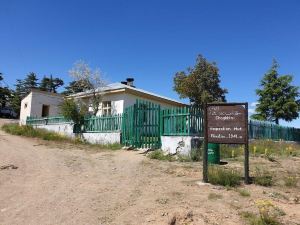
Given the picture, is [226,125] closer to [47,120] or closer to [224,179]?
[224,179]

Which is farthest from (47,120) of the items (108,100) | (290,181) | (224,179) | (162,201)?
(290,181)

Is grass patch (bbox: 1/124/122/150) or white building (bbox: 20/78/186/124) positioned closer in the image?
grass patch (bbox: 1/124/122/150)

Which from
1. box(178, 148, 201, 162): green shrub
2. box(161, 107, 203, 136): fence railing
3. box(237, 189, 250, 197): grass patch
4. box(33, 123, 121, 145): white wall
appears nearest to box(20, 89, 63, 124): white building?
box(33, 123, 121, 145): white wall

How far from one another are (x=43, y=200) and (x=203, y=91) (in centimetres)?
3231

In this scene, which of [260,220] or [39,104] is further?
[39,104]

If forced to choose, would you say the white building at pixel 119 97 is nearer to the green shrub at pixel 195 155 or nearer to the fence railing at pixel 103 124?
the fence railing at pixel 103 124

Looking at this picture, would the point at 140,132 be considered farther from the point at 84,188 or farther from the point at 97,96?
the point at 97,96

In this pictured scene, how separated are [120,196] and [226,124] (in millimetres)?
3151

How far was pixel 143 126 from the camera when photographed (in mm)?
14164

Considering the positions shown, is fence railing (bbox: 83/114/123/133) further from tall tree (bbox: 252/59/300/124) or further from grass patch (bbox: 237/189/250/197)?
tall tree (bbox: 252/59/300/124)

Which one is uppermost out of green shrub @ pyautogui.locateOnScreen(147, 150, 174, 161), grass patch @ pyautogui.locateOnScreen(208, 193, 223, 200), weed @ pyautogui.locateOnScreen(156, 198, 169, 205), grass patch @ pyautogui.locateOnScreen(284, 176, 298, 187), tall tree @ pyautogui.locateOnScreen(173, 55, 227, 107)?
tall tree @ pyautogui.locateOnScreen(173, 55, 227, 107)

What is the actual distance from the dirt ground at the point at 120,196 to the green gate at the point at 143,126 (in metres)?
3.91

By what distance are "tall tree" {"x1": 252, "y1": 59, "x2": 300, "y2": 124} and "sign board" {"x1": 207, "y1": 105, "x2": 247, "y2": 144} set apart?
29.2 m

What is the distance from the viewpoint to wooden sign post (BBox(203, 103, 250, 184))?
24.6ft
